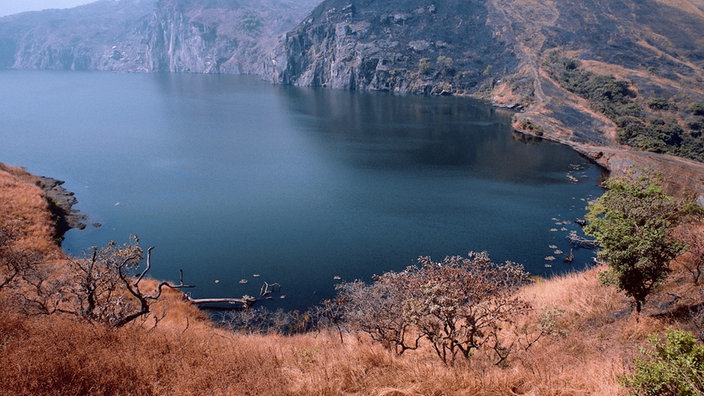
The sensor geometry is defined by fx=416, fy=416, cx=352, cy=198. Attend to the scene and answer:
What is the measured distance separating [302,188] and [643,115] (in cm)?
8015

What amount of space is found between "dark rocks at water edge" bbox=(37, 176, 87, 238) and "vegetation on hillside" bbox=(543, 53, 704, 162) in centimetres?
8867

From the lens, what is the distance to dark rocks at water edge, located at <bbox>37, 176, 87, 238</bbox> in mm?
43156

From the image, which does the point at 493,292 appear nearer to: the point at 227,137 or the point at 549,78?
the point at 227,137

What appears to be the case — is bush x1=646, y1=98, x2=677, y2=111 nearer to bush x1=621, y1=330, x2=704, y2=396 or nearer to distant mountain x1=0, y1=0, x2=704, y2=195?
distant mountain x1=0, y1=0, x2=704, y2=195

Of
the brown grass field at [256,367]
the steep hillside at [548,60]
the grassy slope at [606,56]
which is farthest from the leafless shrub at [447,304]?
the grassy slope at [606,56]

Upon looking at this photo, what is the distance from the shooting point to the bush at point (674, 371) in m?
6.80

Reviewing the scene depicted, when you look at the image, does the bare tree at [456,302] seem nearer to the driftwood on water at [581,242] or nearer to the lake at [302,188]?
the lake at [302,188]

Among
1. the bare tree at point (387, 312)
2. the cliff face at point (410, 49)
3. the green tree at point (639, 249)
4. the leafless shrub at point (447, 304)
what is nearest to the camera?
the leafless shrub at point (447, 304)

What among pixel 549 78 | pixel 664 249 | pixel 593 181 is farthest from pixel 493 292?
pixel 549 78

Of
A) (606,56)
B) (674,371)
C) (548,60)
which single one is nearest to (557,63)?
(548,60)

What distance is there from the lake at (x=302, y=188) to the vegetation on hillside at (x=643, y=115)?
16.0 meters

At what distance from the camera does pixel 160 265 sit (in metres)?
34.8

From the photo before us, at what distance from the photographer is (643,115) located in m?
90.6

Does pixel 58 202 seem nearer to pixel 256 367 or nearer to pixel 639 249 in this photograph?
pixel 256 367
